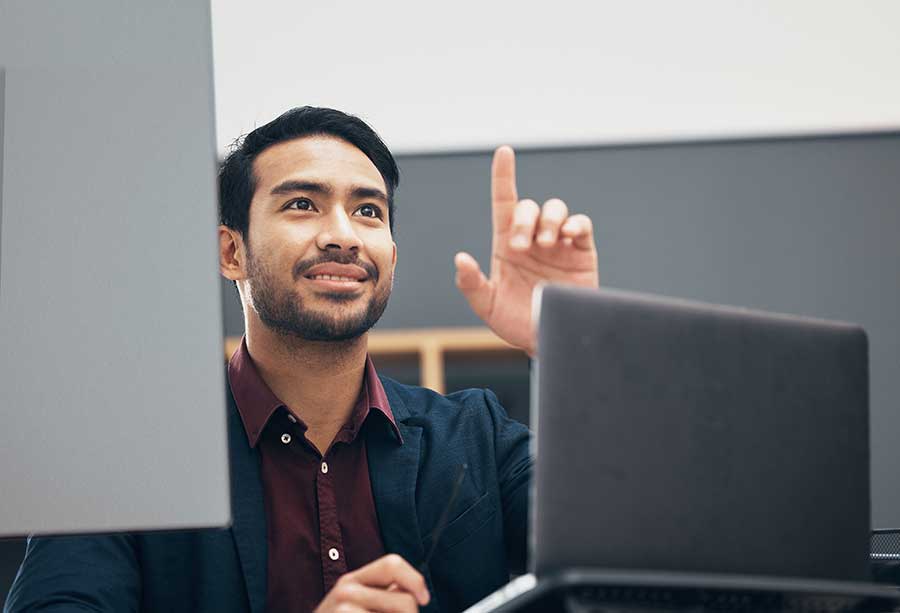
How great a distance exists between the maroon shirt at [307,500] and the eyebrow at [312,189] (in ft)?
1.04

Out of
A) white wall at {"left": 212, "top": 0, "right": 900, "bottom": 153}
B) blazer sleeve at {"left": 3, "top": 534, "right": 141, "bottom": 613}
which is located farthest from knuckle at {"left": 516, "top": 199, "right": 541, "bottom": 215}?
white wall at {"left": 212, "top": 0, "right": 900, "bottom": 153}

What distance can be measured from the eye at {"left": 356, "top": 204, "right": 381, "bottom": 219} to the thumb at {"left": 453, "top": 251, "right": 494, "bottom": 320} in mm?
426

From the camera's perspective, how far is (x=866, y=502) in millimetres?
834

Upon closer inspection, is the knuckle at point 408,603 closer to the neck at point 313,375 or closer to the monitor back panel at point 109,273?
the monitor back panel at point 109,273

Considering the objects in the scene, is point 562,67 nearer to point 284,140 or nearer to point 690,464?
point 284,140

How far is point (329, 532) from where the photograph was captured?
4.31 feet

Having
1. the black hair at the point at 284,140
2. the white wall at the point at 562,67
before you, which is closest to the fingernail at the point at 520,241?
the black hair at the point at 284,140

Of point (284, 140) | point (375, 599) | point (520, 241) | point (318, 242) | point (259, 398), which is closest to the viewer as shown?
point (375, 599)

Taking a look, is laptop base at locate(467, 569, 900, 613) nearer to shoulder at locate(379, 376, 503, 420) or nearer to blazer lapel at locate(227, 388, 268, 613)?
blazer lapel at locate(227, 388, 268, 613)

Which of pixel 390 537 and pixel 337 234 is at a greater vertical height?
pixel 337 234

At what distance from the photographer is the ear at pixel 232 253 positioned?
1656 millimetres

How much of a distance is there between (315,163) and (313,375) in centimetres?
35

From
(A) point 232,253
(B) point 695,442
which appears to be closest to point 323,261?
(A) point 232,253

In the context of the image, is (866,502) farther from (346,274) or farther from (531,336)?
(346,274)
